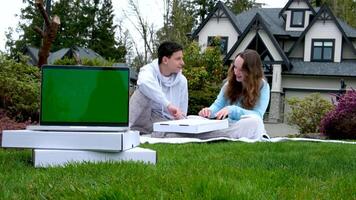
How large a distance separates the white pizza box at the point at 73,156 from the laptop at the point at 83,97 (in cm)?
18

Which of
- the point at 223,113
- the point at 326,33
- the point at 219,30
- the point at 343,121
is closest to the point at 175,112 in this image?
the point at 223,113

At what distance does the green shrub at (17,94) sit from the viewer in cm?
1023

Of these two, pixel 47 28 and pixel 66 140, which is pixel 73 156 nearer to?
pixel 66 140

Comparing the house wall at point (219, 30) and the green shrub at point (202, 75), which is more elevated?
the house wall at point (219, 30)

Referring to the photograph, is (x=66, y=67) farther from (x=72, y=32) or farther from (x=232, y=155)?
(x=72, y=32)

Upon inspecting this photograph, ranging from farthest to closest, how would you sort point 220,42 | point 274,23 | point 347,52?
point 274,23, point 220,42, point 347,52

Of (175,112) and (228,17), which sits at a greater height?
(228,17)

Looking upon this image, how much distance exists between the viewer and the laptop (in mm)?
3842

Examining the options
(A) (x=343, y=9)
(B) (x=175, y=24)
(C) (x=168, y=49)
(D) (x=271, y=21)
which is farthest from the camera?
(A) (x=343, y=9)

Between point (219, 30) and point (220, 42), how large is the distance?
4.06ft

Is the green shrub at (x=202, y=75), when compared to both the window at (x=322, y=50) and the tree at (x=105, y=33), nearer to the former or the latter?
→ the window at (x=322, y=50)

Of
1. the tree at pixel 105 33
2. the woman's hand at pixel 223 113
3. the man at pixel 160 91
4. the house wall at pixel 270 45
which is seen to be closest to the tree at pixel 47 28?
the man at pixel 160 91

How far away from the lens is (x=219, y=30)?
3534cm

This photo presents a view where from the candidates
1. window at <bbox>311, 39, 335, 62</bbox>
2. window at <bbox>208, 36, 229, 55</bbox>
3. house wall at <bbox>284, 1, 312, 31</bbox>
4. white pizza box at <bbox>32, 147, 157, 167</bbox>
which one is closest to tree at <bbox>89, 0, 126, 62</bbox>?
window at <bbox>208, 36, 229, 55</bbox>
